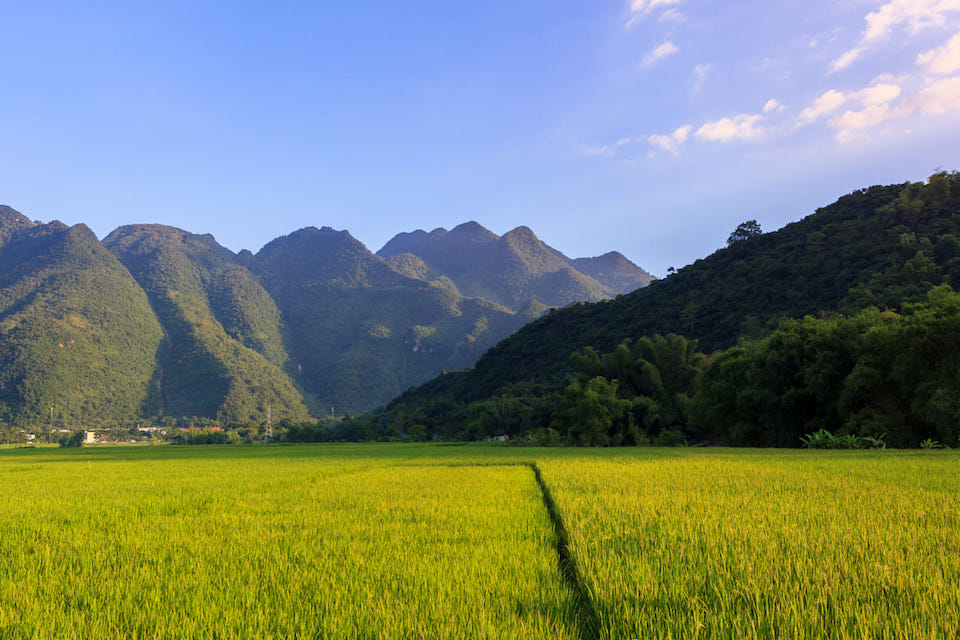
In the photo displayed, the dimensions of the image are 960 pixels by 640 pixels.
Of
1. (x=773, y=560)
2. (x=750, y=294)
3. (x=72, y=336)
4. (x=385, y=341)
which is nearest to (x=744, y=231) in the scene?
(x=750, y=294)

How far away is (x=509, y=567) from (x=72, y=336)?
495 ft

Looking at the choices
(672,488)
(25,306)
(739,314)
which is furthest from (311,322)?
(672,488)

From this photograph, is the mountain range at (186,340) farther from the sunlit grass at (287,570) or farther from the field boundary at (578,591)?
the field boundary at (578,591)

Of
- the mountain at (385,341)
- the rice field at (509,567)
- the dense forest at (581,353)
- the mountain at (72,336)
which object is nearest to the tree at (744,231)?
the dense forest at (581,353)

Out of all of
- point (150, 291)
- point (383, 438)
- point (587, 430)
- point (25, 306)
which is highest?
point (150, 291)

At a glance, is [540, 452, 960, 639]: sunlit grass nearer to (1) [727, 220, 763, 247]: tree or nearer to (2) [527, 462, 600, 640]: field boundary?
(2) [527, 462, 600, 640]: field boundary

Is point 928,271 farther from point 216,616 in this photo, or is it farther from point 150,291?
point 150,291

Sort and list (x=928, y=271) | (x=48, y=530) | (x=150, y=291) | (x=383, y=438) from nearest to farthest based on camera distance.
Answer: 1. (x=48, y=530)
2. (x=928, y=271)
3. (x=383, y=438)
4. (x=150, y=291)

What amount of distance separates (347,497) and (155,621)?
17.5 ft

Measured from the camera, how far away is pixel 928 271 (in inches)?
1357

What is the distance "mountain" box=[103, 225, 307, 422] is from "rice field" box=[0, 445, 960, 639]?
121504 mm

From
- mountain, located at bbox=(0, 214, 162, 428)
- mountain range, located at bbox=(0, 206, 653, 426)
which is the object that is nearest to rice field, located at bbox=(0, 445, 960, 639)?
mountain range, located at bbox=(0, 206, 653, 426)

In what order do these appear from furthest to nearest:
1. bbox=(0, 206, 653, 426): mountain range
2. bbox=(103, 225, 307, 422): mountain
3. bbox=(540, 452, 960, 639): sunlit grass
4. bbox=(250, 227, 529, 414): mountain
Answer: bbox=(250, 227, 529, 414): mountain → bbox=(103, 225, 307, 422): mountain → bbox=(0, 206, 653, 426): mountain range → bbox=(540, 452, 960, 639): sunlit grass

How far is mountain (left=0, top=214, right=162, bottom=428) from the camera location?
103 m
